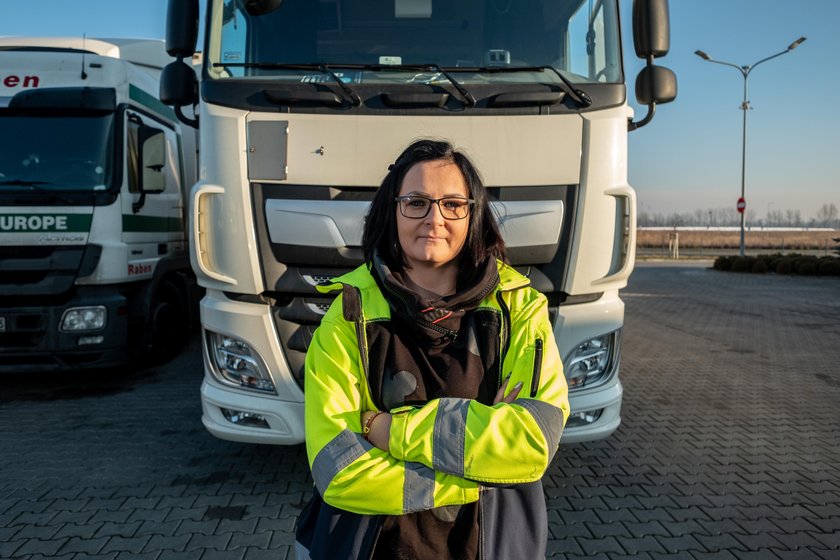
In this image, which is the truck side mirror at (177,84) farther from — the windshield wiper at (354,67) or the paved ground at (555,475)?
the paved ground at (555,475)

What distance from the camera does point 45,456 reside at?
414 centimetres

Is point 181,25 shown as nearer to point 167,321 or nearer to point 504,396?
point 504,396

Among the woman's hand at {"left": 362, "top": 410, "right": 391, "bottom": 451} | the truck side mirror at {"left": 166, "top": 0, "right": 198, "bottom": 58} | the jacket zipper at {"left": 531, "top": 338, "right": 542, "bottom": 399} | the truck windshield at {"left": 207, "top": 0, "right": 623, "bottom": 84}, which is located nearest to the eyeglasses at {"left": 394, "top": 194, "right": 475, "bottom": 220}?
the jacket zipper at {"left": 531, "top": 338, "right": 542, "bottom": 399}

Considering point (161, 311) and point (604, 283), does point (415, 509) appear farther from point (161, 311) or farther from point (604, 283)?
point (161, 311)

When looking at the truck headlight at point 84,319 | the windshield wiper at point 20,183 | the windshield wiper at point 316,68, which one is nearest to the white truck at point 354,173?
the windshield wiper at point 316,68

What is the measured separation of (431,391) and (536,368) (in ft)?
0.92

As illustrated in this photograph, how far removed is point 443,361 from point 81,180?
4709mm

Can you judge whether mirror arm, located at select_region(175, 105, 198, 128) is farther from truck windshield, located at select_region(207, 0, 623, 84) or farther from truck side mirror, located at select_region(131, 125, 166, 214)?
truck side mirror, located at select_region(131, 125, 166, 214)

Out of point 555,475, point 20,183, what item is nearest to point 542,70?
point 555,475

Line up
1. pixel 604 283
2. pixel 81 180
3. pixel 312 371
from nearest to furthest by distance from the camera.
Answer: pixel 312 371 < pixel 604 283 < pixel 81 180

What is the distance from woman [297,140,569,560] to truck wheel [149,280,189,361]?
4858 mm

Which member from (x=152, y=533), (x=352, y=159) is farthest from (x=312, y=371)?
(x=152, y=533)

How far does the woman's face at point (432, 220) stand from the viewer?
1.67 m

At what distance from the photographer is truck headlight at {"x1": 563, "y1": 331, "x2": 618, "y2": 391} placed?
324 centimetres
